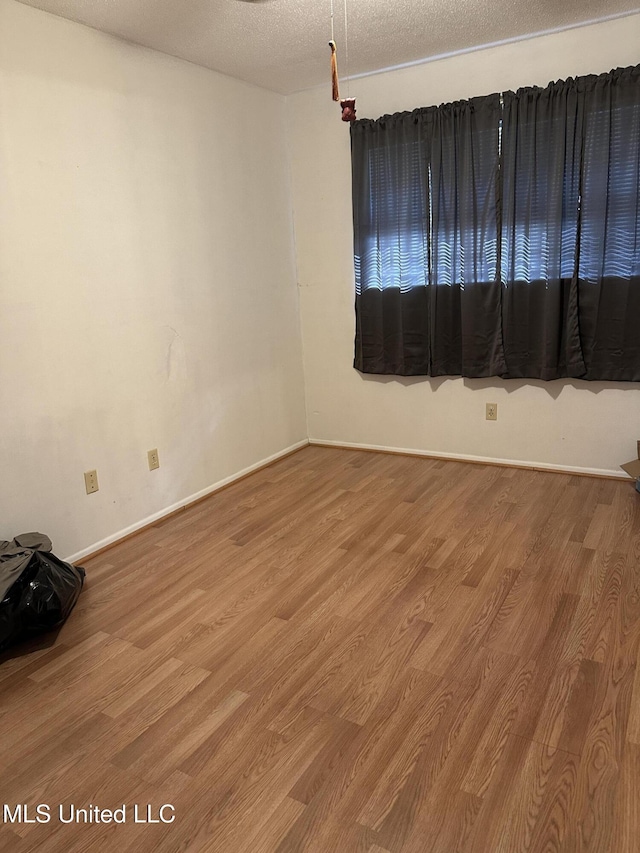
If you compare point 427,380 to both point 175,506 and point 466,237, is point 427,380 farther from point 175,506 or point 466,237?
point 175,506

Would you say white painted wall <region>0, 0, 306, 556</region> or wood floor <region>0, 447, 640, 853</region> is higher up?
white painted wall <region>0, 0, 306, 556</region>

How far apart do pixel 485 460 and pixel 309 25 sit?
2.66m

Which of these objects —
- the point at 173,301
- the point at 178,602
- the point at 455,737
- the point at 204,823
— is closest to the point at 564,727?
the point at 455,737

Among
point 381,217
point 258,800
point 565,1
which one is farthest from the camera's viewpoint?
point 381,217

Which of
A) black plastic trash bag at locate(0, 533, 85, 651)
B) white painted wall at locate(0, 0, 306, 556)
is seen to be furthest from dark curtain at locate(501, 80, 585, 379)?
black plastic trash bag at locate(0, 533, 85, 651)

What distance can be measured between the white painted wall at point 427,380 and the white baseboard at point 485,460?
20 millimetres

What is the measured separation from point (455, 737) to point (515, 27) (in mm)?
3334

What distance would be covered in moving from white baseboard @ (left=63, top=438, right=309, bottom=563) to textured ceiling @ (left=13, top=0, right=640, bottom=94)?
2407 mm

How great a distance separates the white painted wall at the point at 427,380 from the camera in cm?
326

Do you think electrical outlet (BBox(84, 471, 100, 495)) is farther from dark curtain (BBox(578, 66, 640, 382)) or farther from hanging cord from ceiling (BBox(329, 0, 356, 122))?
dark curtain (BBox(578, 66, 640, 382))

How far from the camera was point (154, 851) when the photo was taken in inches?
54.0

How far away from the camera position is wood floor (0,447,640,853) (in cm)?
142

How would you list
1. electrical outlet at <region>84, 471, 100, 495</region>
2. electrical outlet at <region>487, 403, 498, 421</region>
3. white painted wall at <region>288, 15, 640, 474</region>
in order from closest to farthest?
electrical outlet at <region>84, 471, 100, 495</region> < white painted wall at <region>288, 15, 640, 474</region> < electrical outlet at <region>487, 403, 498, 421</region>

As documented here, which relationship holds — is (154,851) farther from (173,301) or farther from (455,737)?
(173,301)
